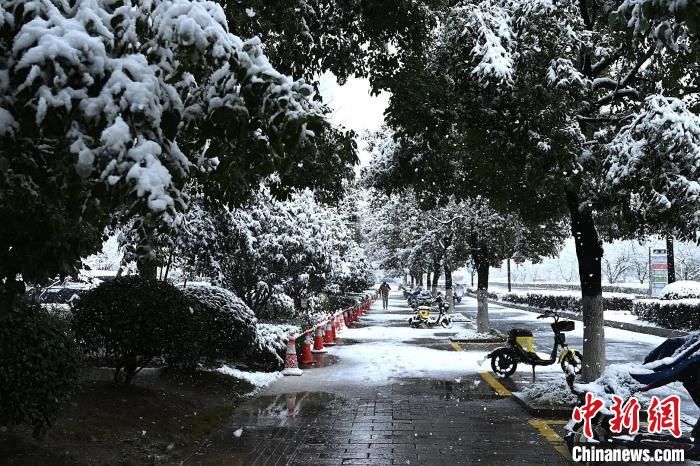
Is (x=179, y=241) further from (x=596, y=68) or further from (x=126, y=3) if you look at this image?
(x=126, y=3)

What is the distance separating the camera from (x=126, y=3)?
313 cm

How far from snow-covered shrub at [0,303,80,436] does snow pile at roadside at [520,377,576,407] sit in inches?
235

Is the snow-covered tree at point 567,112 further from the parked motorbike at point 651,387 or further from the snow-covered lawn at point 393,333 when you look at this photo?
the snow-covered lawn at point 393,333

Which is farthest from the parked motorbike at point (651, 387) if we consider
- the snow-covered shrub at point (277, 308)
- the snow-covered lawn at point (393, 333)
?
the snow-covered shrub at point (277, 308)

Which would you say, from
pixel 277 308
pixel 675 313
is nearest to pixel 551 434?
pixel 277 308

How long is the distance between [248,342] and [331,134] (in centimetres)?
382

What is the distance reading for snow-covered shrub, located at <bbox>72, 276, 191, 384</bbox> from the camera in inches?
306

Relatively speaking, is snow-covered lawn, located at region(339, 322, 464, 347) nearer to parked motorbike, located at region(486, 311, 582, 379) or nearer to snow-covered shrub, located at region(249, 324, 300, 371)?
snow-covered shrub, located at region(249, 324, 300, 371)

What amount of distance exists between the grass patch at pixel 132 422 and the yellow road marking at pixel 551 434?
3.90m

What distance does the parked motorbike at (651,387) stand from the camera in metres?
5.62

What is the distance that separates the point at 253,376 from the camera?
36.2ft

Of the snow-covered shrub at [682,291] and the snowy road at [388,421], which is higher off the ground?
the snow-covered shrub at [682,291]

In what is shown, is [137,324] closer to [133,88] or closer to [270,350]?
[270,350]

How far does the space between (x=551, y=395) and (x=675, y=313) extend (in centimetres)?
1505
